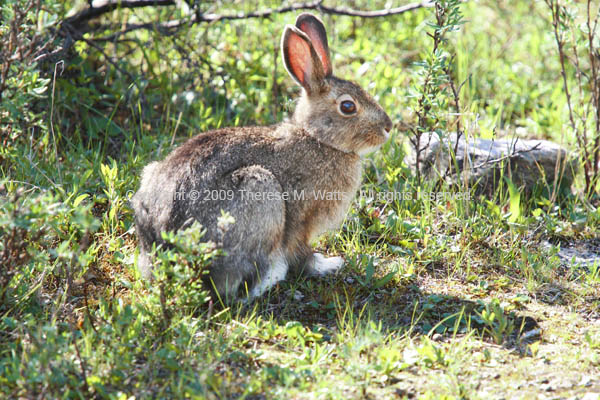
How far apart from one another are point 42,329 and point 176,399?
2.61 ft

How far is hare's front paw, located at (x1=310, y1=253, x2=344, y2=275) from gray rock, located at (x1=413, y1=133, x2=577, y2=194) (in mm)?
1319

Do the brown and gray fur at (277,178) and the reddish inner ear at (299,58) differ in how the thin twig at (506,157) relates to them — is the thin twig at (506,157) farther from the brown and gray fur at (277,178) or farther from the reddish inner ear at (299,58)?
the reddish inner ear at (299,58)

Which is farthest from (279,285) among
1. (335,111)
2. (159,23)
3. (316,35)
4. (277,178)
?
(159,23)

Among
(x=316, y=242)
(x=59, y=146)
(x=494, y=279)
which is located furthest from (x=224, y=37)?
(x=494, y=279)

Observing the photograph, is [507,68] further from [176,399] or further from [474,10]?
[176,399]

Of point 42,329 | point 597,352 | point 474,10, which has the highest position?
point 474,10

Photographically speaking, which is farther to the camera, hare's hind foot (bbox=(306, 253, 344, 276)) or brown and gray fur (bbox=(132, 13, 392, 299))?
hare's hind foot (bbox=(306, 253, 344, 276))

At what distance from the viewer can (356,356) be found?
146 inches

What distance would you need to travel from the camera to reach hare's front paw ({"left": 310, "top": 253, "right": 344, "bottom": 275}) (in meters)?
4.71

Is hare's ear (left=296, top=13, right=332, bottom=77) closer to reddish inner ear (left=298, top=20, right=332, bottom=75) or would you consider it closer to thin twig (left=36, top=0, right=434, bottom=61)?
reddish inner ear (left=298, top=20, right=332, bottom=75)

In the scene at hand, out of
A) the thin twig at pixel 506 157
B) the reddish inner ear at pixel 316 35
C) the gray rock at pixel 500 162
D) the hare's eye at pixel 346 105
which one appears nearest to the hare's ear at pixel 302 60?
the hare's eye at pixel 346 105

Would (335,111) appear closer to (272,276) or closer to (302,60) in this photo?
(302,60)

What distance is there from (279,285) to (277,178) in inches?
28.0

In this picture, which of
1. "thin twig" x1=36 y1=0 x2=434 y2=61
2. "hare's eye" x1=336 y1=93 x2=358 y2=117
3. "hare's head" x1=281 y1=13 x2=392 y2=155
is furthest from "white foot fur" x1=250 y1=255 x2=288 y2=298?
"thin twig" x1=36 y1=0 x2=434 y2=61
